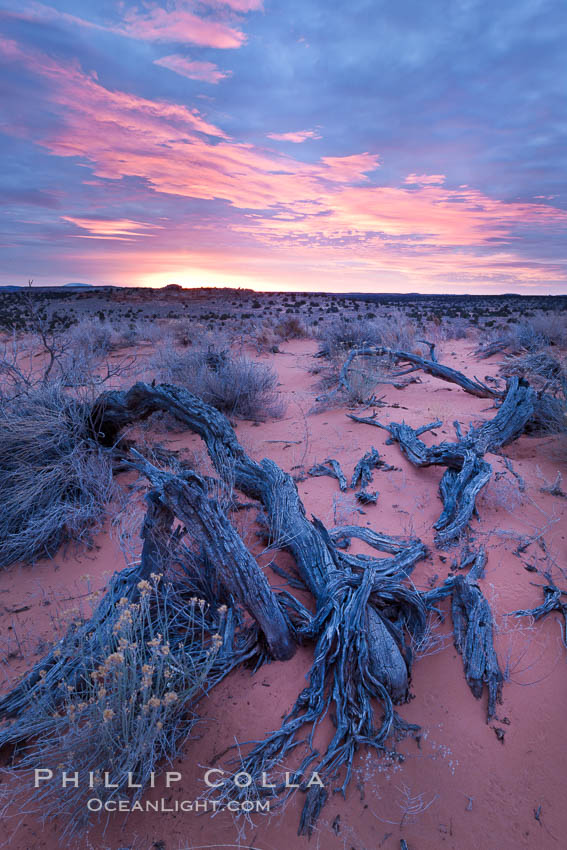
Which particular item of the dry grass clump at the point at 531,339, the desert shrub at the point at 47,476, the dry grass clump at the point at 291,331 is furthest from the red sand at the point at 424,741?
the dry grass clump at the point at 291,331

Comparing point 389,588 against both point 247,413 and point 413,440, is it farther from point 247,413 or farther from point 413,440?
point 247,413

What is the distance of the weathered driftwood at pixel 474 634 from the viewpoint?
2.48 meters

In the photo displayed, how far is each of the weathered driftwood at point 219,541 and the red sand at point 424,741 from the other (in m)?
0.35

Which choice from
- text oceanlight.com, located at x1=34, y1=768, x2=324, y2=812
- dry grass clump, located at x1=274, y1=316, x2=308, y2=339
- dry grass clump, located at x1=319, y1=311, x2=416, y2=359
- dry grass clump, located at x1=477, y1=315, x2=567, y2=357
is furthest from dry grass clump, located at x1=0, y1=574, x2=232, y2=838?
dry grass clump, located at x1=274, y1=316, x2=308, y2=339

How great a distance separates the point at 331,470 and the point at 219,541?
9.76ft

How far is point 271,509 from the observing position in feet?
12.2

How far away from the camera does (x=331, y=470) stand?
5328 millimetres

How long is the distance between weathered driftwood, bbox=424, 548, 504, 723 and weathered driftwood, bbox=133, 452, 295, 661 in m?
1.09

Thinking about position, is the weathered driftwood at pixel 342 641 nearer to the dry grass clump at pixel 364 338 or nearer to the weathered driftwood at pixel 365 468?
the weathered driftwood at pixel 365 468

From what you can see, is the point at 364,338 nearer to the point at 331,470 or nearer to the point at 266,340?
the point at 266,340

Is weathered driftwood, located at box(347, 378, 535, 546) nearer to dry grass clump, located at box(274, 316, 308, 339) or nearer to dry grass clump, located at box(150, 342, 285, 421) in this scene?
dry grass clump, located at box(150, 342, 285, 421)

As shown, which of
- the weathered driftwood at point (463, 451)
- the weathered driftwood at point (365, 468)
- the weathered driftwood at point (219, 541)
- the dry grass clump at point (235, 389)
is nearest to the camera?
the weathered driftwood at point (219, 541)

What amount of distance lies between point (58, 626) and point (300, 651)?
→ 167 centimetres

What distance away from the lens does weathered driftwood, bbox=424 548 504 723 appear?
248 cm
